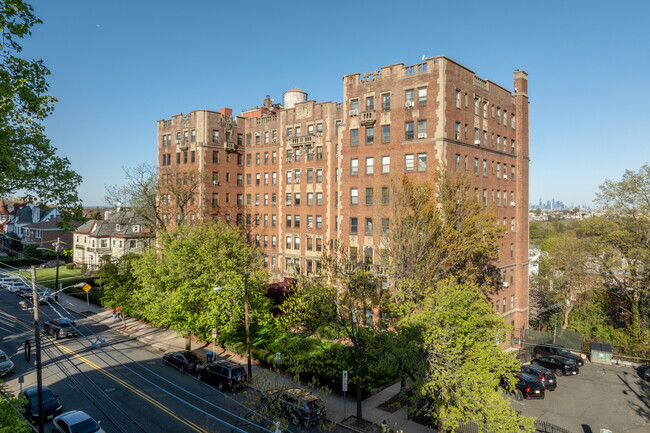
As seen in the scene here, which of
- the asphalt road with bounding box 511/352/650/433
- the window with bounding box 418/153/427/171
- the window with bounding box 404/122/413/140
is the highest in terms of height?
the window with bounding box 404/122/413/140

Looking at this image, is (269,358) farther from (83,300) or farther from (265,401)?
(83,300)

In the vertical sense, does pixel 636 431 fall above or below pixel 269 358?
below

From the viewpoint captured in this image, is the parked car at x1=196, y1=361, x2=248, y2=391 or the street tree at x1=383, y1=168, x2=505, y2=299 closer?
the parked car at x1=196, y1=361, x2=248, y2=391

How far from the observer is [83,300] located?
2383 inches

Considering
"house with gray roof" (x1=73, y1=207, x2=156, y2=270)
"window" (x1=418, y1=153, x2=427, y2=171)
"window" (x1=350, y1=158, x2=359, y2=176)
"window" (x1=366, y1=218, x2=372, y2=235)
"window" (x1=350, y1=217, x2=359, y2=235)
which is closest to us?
"window" (x1=418, y1=153, x2=427, y2=171)

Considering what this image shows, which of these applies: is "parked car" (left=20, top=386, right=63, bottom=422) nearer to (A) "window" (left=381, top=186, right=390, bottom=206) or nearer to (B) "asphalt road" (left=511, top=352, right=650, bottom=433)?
(A) "window" (left=381, top=186, right=390, bottom=206)

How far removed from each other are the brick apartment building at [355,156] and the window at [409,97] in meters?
0.09

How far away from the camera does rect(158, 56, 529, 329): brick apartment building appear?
37531mm

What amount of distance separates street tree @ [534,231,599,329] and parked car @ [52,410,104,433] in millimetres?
54120

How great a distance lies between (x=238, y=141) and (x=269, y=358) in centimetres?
3885

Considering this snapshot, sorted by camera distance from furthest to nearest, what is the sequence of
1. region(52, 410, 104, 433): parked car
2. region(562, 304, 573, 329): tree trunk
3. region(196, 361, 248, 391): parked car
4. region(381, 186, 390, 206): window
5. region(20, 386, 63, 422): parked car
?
region(562, 304, 573, 329): tree trunk
region(381, 186, 390, 206): window
region(196, 361, 248, 391): parked car
region(20, 386, 63, 422): parked car
region(52, 410, 104, 433): parked car

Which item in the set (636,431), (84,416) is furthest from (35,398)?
(636,431)

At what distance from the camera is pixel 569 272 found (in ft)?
177

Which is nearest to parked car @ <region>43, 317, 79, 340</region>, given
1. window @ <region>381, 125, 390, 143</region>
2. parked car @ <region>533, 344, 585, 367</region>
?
window @ <region>381, 125, 390, 143</region>
